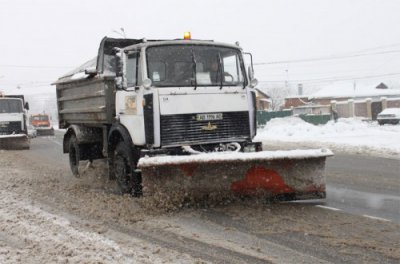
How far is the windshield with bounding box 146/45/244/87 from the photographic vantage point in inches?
287

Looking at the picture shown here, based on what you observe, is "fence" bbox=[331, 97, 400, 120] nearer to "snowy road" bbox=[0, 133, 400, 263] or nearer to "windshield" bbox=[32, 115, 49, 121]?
"windshield" bbox=[32, 115, 49, 121]

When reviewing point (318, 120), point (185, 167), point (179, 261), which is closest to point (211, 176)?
point (185, 167)

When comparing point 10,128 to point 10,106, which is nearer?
point 10,128

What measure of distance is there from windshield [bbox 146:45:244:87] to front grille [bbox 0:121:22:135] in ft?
49.9

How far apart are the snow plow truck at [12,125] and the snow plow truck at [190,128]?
1345 cm

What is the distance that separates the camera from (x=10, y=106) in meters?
21.2

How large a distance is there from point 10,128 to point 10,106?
41.6 inches

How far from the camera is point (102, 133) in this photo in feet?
30.7

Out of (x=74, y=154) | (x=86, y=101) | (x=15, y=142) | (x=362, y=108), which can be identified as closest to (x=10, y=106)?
(x=15, y=142)

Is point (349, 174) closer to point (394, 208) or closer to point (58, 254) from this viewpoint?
point (394, 208)

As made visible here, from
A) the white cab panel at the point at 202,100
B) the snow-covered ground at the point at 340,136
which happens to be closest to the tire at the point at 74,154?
the white cab panel at the point at 202,100

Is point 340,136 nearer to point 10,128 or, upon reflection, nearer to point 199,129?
point 10,128

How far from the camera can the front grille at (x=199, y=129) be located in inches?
276

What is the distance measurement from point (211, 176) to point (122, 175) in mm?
1833
